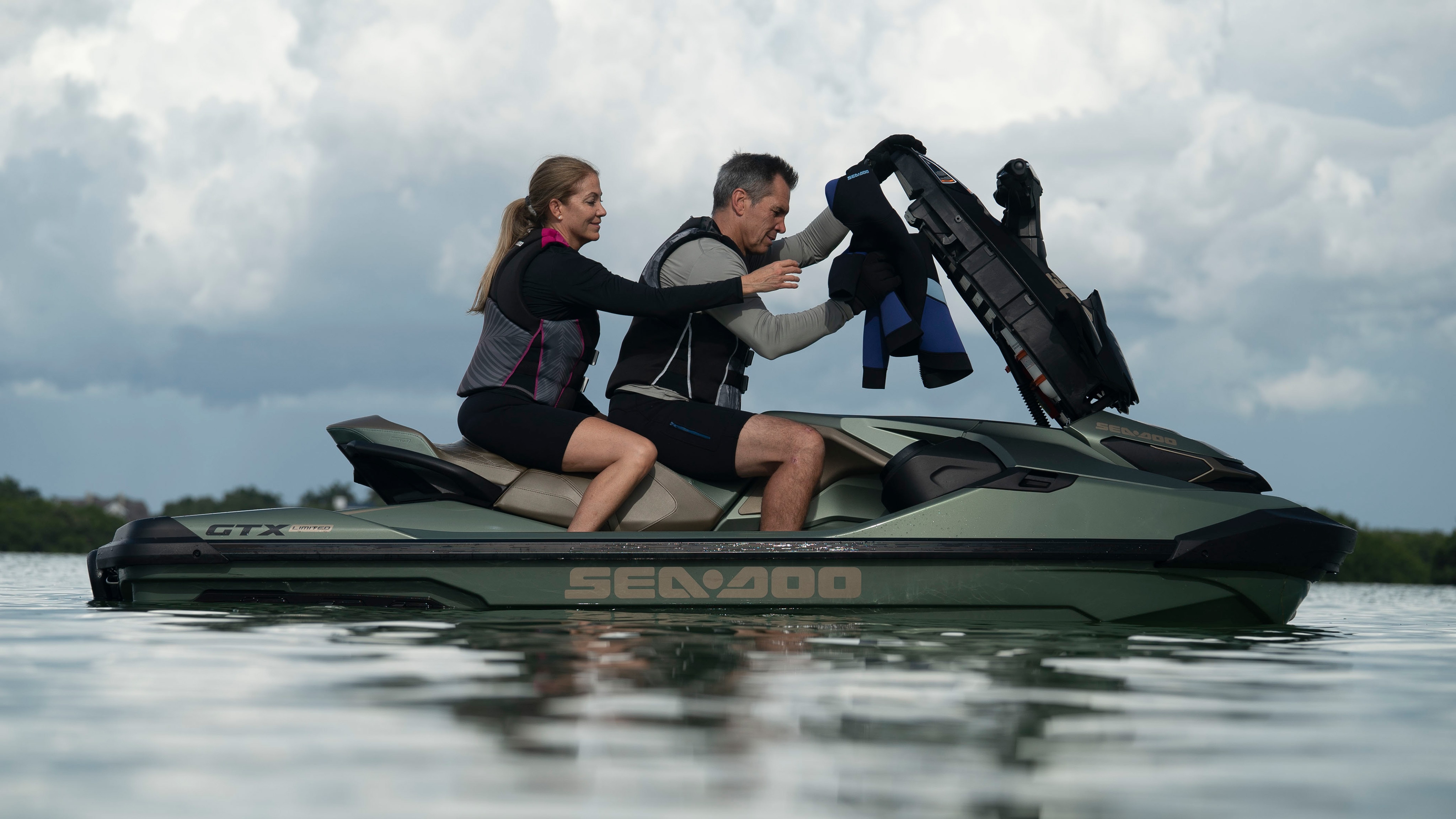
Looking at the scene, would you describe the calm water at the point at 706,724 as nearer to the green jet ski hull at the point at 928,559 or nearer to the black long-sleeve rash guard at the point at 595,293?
the green jet ski hull at the point at 928,559

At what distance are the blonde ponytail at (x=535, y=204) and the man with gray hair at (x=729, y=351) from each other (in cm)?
42

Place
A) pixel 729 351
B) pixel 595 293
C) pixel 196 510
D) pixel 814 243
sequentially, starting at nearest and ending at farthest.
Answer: pixel 595 293, pixel 729 351, pixel 814 243, pixel 196 510

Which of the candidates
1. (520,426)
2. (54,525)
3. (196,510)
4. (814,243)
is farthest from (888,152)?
(54,525)

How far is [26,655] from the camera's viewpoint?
304 cm

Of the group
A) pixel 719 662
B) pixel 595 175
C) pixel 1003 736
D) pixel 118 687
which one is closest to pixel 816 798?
pixel 1003 736

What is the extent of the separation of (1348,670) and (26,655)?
11.1ft

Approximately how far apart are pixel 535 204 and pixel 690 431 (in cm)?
109

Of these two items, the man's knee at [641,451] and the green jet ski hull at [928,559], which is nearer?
the green jet ski hull at [928,559]

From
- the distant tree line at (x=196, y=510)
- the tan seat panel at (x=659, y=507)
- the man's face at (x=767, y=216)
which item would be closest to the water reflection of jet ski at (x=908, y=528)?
the tan seat panel at (x=659, y=507)

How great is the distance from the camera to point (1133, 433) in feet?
14.8

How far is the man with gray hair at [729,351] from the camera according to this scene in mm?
4344

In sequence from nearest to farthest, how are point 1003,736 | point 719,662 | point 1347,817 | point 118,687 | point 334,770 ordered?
point 1347,817
point 334,770
point 1003,736
point 118,687
point 719,662

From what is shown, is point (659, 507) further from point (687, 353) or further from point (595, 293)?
point (595, 293)

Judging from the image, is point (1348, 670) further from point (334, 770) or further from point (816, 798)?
point (334, 770)
